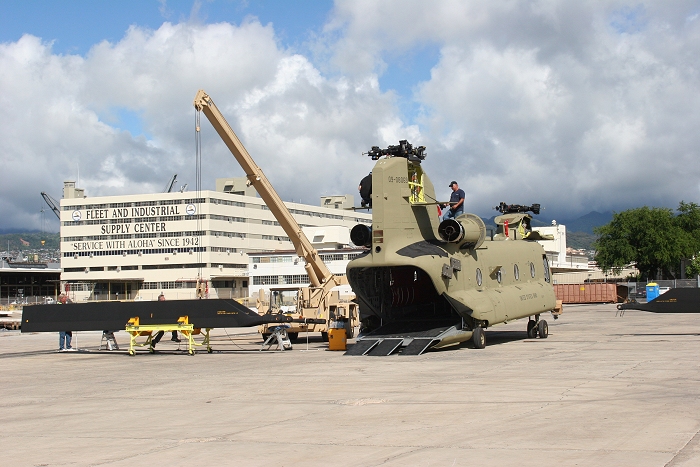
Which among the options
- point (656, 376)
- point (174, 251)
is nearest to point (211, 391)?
point (656, 376)

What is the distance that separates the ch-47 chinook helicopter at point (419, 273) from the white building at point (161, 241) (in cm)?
8309

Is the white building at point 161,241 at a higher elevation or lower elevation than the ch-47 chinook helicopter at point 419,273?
higher

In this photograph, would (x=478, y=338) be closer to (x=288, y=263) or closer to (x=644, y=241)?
(x=288, y=263)

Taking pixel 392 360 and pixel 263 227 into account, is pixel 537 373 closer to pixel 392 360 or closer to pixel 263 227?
pixel 392 360

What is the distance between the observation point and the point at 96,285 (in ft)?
375

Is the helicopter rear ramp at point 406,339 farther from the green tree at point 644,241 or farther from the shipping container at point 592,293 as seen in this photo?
the green tree at point 644,241

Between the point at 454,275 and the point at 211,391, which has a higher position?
the point at 454,275

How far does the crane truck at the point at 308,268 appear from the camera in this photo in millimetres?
31328

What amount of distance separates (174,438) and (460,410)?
4.30m

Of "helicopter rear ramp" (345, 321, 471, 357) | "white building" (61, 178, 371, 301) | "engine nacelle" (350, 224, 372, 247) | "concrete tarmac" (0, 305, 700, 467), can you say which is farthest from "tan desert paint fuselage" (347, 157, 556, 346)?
"white building" (61, 178, 371, 301)

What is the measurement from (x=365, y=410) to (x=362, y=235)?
13.1 metres

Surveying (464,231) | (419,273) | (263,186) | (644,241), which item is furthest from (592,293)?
(419,273)

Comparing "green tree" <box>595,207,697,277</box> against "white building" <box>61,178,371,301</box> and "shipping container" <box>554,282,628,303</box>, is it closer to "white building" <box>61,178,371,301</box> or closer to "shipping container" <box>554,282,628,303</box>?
"shipping container" <box>554,282,628,303</box>

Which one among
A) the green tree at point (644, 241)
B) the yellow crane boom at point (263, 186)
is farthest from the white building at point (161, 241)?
the yellow crane boom at point (263, 186)
